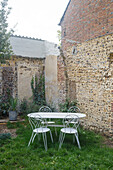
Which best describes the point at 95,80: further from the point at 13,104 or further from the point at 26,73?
the point at 26,73

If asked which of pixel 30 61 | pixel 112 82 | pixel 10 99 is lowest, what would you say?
pixel 10 99

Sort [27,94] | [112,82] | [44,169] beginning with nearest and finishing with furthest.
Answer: [44,169]
[112,82]
[27,94]

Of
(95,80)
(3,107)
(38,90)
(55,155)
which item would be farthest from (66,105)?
(55,155)

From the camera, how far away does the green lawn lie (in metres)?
3.20

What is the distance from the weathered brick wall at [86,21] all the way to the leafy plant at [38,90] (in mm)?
2452

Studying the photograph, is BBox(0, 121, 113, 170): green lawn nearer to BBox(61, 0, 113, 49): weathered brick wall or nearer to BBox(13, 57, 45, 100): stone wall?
BBox(61, 0, 113, 49): weathered brick wall

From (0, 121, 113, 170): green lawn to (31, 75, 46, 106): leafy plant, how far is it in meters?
3.74

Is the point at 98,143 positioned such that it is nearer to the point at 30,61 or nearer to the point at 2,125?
the point at 2,125

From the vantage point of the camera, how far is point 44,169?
10.1 ft

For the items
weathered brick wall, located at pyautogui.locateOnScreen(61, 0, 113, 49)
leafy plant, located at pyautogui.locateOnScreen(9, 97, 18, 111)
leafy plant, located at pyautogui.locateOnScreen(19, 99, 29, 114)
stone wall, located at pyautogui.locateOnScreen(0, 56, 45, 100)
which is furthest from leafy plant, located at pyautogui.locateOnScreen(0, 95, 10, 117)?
weathered brick wall, located at pyautogui.locateOnScreen(61, 0, 113, 49)

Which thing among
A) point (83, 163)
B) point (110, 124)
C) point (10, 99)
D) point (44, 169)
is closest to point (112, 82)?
point (110, 124)

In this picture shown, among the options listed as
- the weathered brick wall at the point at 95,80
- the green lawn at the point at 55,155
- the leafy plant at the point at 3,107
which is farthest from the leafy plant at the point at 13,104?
the weathered brick wall at the point at 95,80

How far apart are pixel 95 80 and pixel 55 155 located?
9.11ft

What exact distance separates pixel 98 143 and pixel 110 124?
76 cm
